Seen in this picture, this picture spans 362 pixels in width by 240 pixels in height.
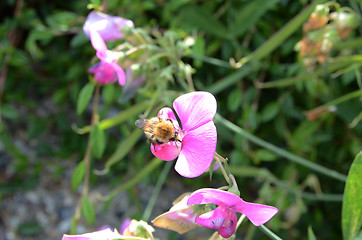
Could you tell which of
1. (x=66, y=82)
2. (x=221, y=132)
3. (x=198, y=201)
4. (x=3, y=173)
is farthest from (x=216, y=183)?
(x=198, y=201)

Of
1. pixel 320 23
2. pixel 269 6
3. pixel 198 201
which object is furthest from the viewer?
pixel 269 6

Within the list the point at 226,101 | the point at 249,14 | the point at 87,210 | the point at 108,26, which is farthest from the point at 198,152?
the point at 226,101

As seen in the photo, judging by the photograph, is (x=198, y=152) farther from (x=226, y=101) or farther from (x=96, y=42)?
(x=226, y=101)

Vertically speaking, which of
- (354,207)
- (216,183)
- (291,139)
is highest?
(354,207)

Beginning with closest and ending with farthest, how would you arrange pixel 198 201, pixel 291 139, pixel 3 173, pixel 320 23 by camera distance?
1. pixel 198 201
2. pixel 320 23
3. pixel 291 139
4. pixel 3 173

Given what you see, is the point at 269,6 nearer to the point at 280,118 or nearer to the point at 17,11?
the point at 280,118

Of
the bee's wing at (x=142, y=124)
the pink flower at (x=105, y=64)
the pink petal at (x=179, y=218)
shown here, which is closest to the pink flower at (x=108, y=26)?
the pink flower at (x=105, y=64)

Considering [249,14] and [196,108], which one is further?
[249,14]

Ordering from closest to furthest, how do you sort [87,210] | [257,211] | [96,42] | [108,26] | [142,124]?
[257,211] < [142,124] < [96,42] < [108,26] < [87,210]
